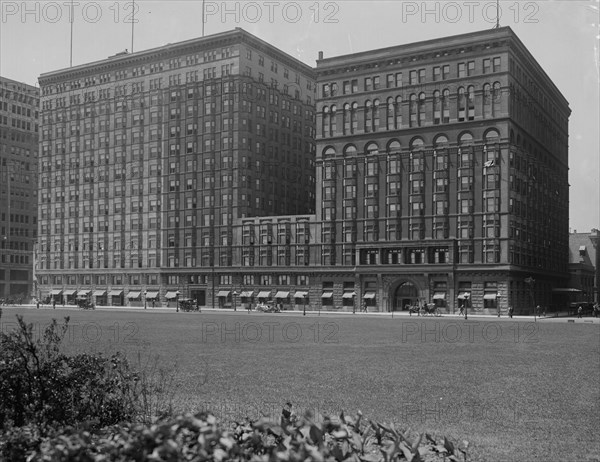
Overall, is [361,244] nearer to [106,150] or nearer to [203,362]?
[106,150]

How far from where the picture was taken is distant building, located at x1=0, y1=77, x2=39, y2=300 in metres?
157

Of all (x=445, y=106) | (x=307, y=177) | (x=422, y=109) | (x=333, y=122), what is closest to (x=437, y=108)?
(x=445, y=106)

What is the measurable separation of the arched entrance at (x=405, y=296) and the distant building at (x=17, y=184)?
94.4 meters

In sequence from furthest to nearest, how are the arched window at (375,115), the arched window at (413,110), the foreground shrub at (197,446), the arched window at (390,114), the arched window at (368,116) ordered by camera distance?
the arched window at (368,116), the arched window at (375,115), the arched window at (390,114), the arched window at (413,110), the foreground shrub at (197,446)

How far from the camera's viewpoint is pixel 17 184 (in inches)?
6329

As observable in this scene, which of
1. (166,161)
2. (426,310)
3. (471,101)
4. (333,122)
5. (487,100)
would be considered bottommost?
(426,310)

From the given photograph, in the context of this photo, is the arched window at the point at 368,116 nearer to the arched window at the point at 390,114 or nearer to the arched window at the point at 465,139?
the arched window at the point at 390,114

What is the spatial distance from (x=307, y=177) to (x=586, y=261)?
206 ft

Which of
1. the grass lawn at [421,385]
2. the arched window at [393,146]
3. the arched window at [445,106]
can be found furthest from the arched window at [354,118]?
the grass lawn at [421,385]

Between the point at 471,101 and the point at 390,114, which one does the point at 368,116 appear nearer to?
the point at 390,114

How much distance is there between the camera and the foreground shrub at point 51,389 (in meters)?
9.86

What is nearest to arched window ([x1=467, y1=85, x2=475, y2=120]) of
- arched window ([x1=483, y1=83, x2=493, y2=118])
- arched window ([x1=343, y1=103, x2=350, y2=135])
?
arched window ([x1=483, y1=83, x2=493, y2=118])

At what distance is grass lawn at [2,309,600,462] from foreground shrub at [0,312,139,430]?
10.1ft

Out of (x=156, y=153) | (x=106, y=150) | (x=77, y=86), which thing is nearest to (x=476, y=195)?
(x=156, y=153)
